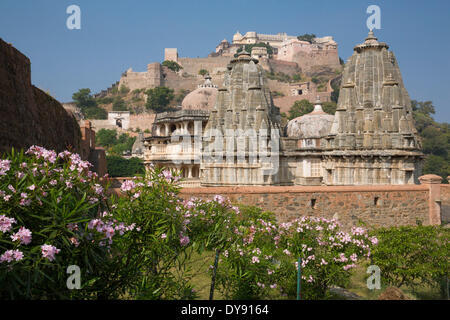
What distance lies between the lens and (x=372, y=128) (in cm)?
2309

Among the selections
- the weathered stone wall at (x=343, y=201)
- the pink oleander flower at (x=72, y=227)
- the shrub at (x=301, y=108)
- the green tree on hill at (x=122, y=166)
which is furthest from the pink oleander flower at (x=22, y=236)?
the shrub at (x=301, y=108)

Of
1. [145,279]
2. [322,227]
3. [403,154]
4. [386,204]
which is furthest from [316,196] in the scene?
[145,279]

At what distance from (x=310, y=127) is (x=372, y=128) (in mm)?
5666

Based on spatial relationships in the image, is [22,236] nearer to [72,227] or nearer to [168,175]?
[72,227]

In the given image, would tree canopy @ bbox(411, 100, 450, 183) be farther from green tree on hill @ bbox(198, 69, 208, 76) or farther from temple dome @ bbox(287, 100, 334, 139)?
green tree on hill @ bbox(198, 69, 208, 76)

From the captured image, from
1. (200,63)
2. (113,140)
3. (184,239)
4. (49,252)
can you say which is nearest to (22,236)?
(49,252)

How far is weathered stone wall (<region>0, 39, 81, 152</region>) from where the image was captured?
439 inches

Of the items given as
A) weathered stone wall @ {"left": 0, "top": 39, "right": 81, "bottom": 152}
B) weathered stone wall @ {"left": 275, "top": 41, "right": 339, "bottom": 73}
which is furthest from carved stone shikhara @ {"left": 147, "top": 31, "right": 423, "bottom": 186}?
weathered stone wall @ {"left": 275, "top": 41, "right": 339, "bottom": 73}

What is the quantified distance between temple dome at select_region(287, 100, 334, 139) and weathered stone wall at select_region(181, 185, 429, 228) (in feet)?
31.0

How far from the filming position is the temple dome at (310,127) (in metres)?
27.8

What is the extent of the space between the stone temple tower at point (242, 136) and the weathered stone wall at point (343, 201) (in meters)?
7.15

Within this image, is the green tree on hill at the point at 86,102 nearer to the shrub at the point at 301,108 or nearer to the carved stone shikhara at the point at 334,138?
the shrub at the point at 301,108

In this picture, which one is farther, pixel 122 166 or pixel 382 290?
pixel 122 166
